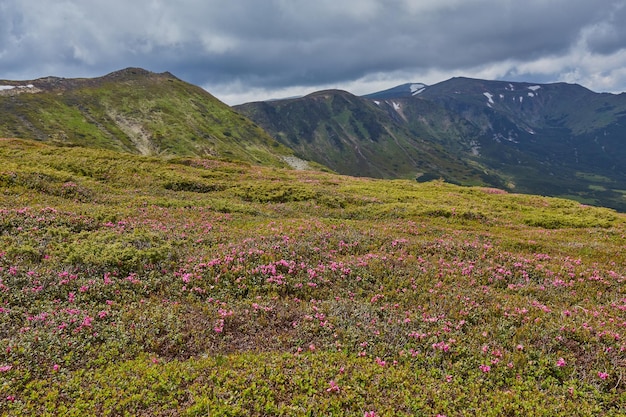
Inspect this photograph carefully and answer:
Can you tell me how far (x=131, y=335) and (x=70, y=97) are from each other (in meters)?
225

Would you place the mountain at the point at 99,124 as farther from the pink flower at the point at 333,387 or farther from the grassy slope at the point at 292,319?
the pink flower at the point at 333,387

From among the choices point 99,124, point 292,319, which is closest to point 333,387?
point 292,319

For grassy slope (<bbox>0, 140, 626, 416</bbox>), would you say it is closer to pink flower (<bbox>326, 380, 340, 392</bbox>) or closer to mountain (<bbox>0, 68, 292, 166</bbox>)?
pink flower (<bbox>326, 380, 340, 392</bbox>)

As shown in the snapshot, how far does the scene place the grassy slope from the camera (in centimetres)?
913

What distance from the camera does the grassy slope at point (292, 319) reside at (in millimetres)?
9133

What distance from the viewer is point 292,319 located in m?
13.1

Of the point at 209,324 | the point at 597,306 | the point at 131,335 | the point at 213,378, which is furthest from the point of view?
the point at 597,306

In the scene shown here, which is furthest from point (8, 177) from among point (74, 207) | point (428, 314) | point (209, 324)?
point (428, 314)

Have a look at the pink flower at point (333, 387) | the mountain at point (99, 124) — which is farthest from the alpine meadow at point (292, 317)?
the mountain at point (99, 124)

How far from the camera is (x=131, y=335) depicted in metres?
11.2

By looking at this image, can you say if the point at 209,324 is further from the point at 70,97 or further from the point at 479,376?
the point at 70,97

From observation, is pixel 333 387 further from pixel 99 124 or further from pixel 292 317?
pixel 99 124

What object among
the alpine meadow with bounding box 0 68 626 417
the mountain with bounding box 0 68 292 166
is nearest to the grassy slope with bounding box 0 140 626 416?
the alpine meadow with bounding box 0 68 626 417

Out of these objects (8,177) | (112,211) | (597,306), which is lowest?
(597,306)
